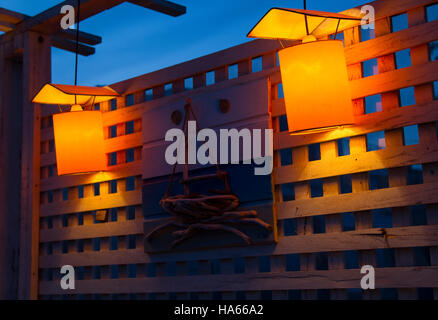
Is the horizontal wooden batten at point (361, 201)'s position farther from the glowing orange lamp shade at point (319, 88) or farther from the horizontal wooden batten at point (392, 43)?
the horizontal wooden batten at point (392, 43)

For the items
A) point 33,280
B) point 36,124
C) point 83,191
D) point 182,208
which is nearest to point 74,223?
point 83,191

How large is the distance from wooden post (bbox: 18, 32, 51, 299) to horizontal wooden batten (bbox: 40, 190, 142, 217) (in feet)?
0.33

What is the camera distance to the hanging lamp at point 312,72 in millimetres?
2338

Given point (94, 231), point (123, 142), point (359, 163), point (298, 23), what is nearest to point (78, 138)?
point (123, 142)

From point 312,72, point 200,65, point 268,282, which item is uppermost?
point 200,65

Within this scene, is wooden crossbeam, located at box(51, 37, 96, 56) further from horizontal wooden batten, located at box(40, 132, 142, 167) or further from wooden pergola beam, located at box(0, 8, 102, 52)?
horizontal wooden batten, located at box(40, 132, 142, 167)

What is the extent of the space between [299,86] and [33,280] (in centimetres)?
214

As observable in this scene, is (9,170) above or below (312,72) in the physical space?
below

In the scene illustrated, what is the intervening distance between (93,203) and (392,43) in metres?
1.88

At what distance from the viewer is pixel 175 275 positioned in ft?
9.91

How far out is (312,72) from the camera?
238 cm

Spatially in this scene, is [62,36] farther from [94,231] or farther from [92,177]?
[94,231]
